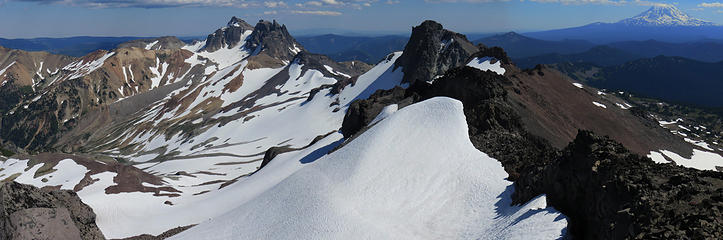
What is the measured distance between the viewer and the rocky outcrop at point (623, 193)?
1784 cm

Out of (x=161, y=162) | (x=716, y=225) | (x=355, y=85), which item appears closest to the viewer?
(x=716, y=225)

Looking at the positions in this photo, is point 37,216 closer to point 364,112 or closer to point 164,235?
point 164,235

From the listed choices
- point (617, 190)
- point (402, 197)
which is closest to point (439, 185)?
point (402, 197)

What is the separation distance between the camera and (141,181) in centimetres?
7462

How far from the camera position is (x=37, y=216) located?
35.3 metres

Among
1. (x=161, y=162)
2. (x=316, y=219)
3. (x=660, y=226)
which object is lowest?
(x=161, y=162)

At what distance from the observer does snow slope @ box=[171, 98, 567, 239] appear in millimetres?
29344

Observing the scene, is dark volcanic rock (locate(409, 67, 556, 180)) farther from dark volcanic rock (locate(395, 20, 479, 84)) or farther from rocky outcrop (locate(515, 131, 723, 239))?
dark volcanic rock (locate(395, 20, 479, 84))

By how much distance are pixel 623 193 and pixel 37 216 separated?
4709 cm

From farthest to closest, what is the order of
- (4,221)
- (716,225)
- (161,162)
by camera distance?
(161,162) → (4,221) → (716,225)

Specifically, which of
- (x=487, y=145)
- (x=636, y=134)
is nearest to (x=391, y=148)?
(x=487, y=145)

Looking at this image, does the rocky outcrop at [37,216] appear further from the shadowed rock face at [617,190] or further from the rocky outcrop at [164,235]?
the shadowed rock face at [617,190]

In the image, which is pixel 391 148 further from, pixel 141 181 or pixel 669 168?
pixel 141 181

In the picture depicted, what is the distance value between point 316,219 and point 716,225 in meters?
27.3
